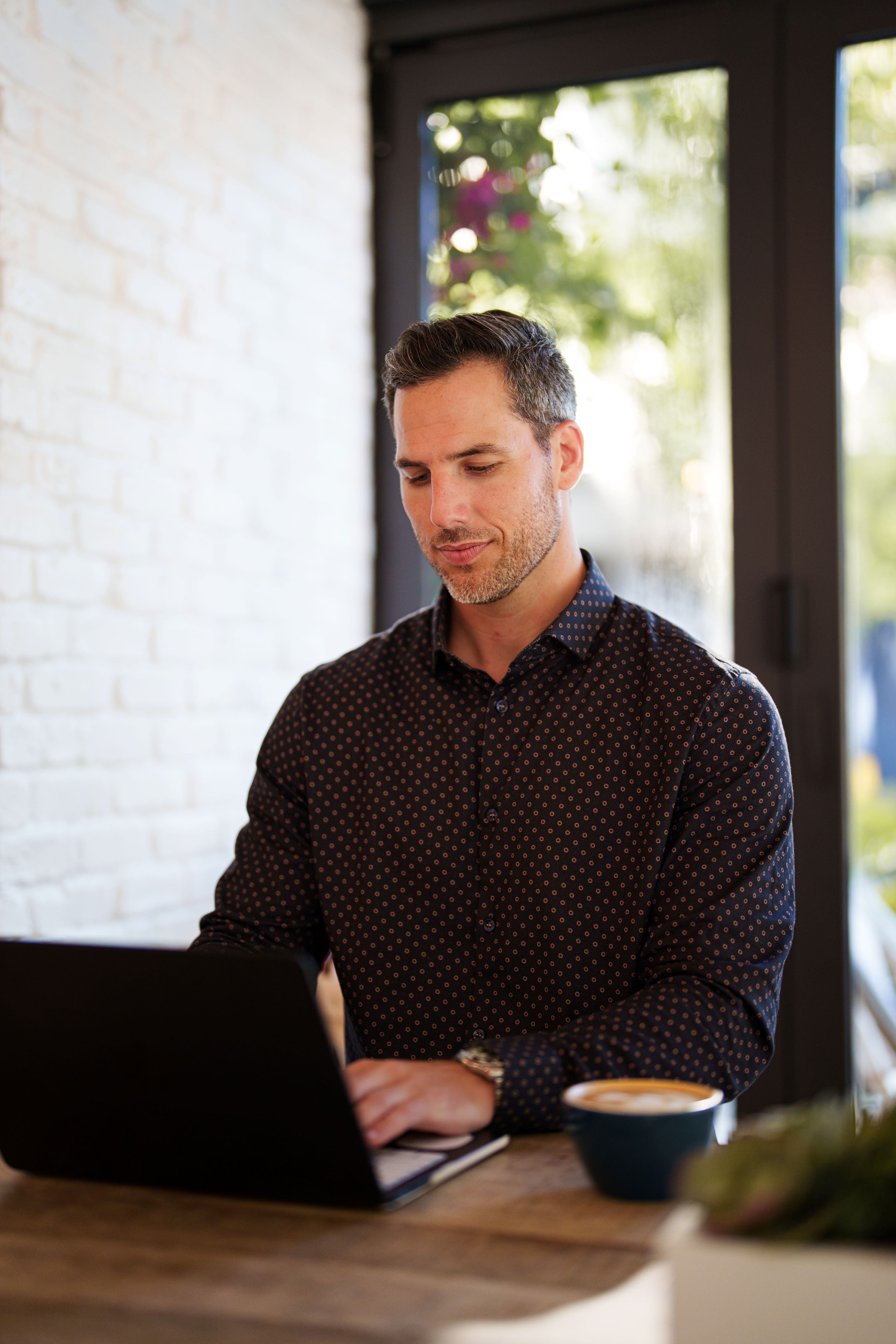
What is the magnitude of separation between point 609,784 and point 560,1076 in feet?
1.61

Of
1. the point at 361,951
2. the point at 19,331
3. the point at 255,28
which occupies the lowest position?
the point at 361,951

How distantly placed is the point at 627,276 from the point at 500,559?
154 centimetres

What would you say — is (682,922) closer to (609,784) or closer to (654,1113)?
(609,784)

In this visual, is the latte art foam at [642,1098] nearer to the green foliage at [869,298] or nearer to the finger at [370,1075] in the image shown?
the finger at [370,1075]

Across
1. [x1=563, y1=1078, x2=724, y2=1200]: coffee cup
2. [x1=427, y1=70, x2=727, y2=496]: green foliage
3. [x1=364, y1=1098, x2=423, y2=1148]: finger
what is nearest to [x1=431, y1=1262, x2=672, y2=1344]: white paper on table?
[x1=563, y1=1078, x2=724, y2=1200]: coffee cup

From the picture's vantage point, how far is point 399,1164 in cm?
103

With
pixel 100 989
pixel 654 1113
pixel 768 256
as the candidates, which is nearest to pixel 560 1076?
pixel 654 1113

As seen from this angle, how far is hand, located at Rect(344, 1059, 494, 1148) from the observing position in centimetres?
109

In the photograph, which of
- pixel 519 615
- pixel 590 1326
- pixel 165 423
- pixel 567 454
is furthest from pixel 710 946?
pixel 165 423

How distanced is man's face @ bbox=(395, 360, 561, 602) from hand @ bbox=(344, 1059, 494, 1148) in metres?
0.73

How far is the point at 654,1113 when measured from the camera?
0.92 meters

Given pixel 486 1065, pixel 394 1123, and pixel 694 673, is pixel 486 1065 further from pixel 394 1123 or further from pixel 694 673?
pixel 694 673

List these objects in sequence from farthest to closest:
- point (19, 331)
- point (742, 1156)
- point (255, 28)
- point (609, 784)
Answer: point (255, 28) < point (19, 331) < point (609, 784) < point (742, 1156)

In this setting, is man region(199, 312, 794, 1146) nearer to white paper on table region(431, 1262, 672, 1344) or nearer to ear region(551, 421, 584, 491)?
ear region(551, 421, 584, 491)
